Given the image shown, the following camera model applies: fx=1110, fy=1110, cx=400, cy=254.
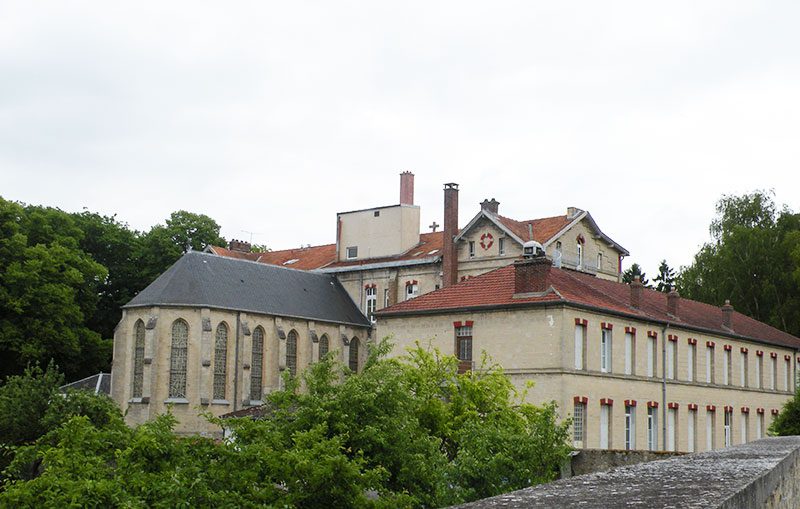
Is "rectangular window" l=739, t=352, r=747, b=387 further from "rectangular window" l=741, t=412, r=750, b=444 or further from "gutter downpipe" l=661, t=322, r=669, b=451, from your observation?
"gutter downpipe" l=661, t=322, r=669, b=451

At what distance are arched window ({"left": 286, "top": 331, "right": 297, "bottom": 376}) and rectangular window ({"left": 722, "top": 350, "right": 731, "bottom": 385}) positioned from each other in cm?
2796

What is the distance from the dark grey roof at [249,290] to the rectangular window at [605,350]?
93.2ft

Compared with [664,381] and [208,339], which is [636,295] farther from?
[208,339]

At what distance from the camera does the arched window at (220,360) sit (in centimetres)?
6662

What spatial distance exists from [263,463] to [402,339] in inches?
1179

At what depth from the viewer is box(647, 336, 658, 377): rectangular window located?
160 ft

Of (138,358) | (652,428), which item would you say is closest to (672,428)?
(652,428)

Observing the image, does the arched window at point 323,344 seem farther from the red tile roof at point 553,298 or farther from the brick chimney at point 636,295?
the brick chimney at point 636,295

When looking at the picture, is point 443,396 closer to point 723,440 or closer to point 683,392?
point 683,392

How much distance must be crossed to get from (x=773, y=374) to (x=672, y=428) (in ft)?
45.4

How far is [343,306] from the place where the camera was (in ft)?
253

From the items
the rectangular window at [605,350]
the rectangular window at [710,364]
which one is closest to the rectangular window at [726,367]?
the rectangular window at [710,364]

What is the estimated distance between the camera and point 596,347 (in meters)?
45.3

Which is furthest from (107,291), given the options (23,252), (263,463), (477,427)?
(263,463)
